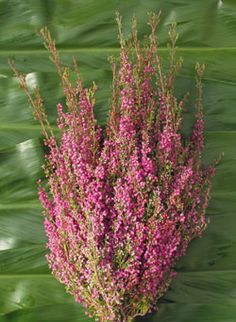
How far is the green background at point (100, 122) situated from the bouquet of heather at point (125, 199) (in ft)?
0.36

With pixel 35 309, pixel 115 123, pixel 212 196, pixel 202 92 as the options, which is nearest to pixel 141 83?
pixel 115 123

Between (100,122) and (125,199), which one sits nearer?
(125,199)

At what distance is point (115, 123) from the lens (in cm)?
119

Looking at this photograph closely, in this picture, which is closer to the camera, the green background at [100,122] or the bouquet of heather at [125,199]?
the bouquet of heather at [125,199]

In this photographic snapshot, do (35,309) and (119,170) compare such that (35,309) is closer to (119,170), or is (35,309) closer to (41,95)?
(119,170)

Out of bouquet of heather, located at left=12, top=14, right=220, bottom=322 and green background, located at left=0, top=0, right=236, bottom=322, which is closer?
bouquet of heather, located at left=12, top=14, right=220, bottom=322

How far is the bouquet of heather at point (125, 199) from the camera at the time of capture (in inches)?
43.6

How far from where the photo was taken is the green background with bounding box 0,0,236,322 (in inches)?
51.1

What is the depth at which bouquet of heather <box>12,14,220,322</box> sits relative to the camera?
3.63ft

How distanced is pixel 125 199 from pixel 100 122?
280 mm

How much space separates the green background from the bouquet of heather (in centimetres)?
11

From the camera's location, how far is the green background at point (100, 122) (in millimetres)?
1299

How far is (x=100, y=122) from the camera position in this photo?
1.34 m

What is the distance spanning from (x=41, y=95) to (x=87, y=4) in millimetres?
251
